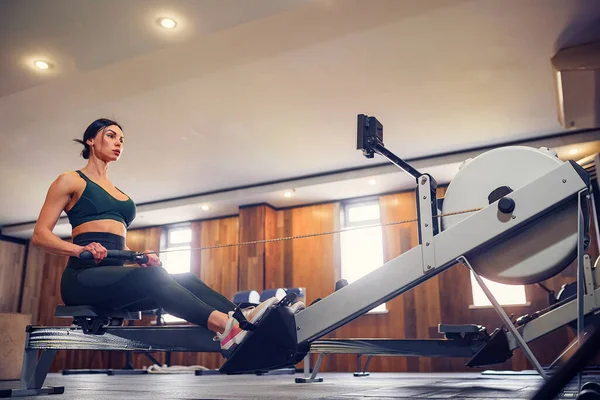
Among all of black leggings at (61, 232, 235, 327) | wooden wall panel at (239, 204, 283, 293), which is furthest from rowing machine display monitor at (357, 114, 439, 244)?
wooden wall panel at (239, 204, 283, 293)

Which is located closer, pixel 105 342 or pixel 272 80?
pixel 105 342

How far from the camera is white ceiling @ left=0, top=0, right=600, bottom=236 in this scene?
3.49 m

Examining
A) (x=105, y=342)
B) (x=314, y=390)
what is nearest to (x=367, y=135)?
(x=105, y=342)

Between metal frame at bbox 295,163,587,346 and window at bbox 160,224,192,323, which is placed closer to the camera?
metal frame at bbox 295,163,587,346

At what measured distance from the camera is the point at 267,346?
4.98 ft

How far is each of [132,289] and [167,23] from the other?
233 centimetres

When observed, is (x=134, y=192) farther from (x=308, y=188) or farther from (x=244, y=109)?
(x=244, y=109)

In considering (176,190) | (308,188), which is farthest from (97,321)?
(176,190)

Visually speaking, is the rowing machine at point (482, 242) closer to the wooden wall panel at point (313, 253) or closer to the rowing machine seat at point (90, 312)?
the rowing machine seat at point (90, 312)

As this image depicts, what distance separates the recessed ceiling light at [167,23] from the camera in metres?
3.39

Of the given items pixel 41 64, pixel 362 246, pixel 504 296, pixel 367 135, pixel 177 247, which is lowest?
pixel 504 296

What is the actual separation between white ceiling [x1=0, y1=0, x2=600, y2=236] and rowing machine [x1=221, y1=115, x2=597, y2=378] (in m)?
1.93

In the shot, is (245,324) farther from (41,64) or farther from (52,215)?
(41,64)

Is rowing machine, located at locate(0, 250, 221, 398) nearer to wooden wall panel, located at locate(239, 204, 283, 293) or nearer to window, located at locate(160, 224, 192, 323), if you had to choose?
wooden wall panel, located at locate(239, 204, 283, 293)
